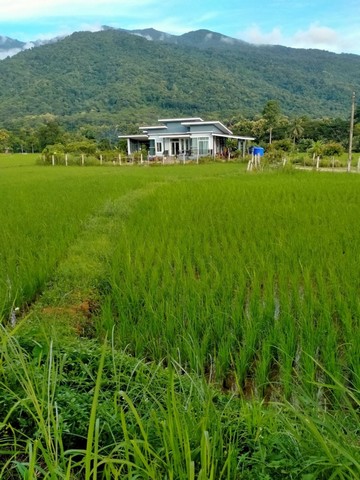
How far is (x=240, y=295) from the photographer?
11.7 ft

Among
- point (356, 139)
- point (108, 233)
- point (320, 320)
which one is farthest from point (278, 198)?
point (356, 139)

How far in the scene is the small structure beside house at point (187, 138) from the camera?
104ft

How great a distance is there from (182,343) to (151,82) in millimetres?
100287

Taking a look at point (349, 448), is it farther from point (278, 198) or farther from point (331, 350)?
point (278, 198)

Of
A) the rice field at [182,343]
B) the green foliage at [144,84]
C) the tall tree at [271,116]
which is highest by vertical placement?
the green foliage at [144,84]

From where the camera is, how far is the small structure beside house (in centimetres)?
3156

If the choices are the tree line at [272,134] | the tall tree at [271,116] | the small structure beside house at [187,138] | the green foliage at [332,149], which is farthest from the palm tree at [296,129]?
the green foliage at [332,149]

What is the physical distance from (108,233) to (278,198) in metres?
3.81

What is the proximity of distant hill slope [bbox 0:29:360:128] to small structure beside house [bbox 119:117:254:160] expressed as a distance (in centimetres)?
3522

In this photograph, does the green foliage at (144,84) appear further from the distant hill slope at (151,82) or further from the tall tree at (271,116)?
the tall tree at (271,116)

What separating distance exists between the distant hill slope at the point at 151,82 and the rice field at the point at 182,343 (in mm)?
64015

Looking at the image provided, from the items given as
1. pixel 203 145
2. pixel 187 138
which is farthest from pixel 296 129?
pixel 187 138

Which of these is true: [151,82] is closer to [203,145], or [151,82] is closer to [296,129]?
[296,129]

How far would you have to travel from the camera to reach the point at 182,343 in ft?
9.82
